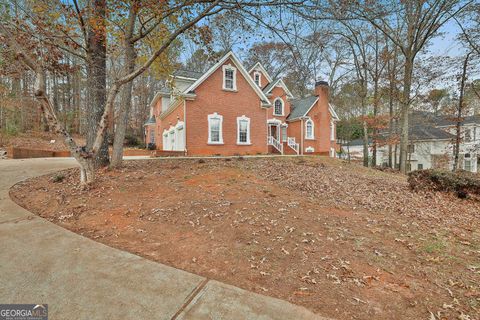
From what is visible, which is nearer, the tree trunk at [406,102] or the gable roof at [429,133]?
the tree trunk at [406,102]

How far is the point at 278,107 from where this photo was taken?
75.3 ft

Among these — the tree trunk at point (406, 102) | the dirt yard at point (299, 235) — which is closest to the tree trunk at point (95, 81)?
the dirt yard at point (299, 235)

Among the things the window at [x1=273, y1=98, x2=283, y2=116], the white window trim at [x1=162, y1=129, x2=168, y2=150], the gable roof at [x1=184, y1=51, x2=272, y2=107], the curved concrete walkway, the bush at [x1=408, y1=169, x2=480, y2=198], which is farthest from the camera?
the window at [x1=273, y1=98, x2=283, y2=116]

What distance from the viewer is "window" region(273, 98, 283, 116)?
2270cm

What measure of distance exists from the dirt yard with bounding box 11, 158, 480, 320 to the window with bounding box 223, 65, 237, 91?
1054cm

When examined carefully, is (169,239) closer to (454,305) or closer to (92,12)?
(454,305)

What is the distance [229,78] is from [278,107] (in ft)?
28.9

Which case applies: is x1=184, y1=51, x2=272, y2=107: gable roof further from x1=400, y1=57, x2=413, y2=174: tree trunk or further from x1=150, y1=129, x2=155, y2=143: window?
x1=150, y1=129, x2=155, y2=143: window

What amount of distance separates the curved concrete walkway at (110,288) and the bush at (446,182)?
7146 millimetres

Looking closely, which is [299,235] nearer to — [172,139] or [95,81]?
[95,81]

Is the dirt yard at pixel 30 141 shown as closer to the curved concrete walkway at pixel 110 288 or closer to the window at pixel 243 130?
the window at pixel 243 130

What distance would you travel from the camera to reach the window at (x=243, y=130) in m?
15.9

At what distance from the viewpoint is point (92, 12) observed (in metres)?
6.00

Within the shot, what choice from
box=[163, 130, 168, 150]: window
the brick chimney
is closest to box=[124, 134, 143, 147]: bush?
box=[163, 130, 168, 150]: window
